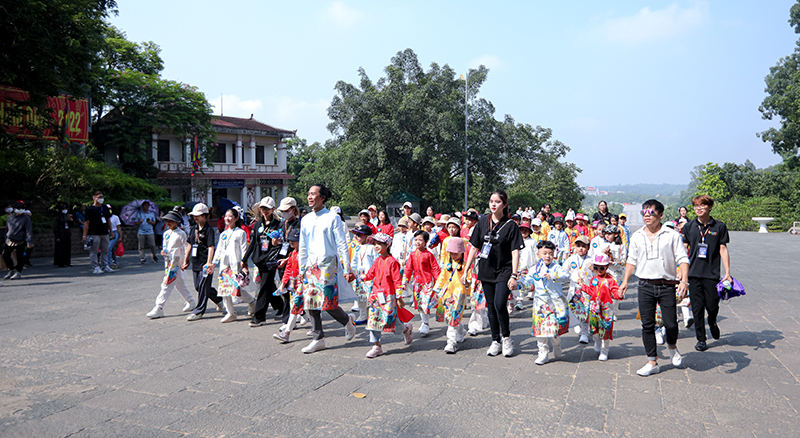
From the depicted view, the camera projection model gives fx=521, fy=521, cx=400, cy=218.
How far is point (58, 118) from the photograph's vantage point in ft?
65.9

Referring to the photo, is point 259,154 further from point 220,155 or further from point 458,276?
point 458,276

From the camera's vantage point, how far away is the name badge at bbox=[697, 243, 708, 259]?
5738 millimetres

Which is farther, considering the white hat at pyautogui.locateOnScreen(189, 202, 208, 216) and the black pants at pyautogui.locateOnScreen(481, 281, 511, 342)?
the white hat at pyautogui.locateOnScreen(189, 202, 208, 216)

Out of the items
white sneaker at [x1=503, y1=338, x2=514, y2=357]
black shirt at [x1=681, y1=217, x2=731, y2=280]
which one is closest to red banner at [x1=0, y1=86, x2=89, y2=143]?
white sneaker at [x1=503, y1=338, x2=514, y2=357]

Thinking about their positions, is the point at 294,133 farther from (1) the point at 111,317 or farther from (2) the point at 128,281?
(1) the point at 111,317

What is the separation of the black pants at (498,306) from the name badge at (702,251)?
229cm

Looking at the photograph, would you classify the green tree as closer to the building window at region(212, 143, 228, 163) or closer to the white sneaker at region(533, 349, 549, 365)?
the building window at region(212, 143, 228, 163)

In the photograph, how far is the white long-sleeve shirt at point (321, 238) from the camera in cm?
556

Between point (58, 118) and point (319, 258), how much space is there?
19.5m

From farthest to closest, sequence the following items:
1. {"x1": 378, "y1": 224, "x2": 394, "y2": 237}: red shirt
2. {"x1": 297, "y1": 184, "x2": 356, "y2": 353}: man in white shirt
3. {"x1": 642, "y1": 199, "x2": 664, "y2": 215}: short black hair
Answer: {"x1": 378, "y1": 224, "x2": 394, "y2": 237}: red shirt
{"x1": 297, "y1": 184, "x2": 356, "y2": 353}: man in white shirt
{"x1": 642, "y1": 199, "x2": 664, "y2": 215}: short black hair

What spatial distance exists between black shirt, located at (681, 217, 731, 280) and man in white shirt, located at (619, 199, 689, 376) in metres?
0.95

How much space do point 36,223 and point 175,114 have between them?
1412cm

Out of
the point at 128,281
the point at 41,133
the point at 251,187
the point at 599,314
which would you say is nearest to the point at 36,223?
the point at 41,133

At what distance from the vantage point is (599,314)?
212 inches
